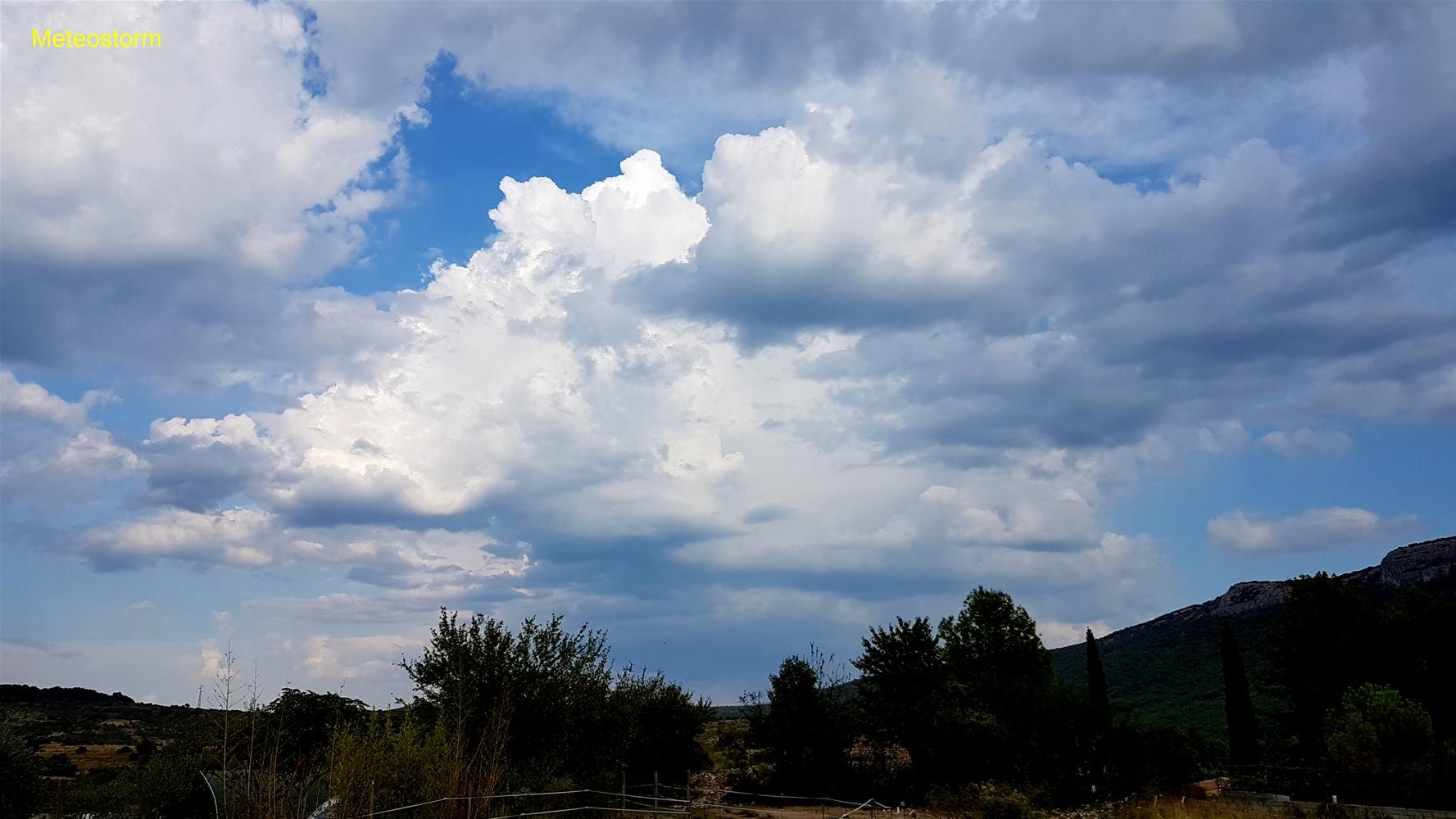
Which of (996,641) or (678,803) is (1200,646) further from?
(678,803)

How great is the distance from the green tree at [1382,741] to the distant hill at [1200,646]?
39327mm

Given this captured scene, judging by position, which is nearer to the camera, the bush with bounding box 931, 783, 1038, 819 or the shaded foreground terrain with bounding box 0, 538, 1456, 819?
the shaded foreground terrain with bounding box 0, 538, 1456, 819

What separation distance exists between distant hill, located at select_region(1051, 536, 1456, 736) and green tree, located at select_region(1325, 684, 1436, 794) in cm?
3933

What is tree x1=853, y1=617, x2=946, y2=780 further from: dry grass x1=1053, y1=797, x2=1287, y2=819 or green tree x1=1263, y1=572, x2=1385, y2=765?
green tree x1=1263, y1=572, x2=1385, y2=765

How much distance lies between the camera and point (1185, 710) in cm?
8119

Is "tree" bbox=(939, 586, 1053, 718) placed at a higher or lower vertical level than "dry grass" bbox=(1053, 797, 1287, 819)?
higher

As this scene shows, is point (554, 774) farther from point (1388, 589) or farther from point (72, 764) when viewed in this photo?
point (1388, 589)

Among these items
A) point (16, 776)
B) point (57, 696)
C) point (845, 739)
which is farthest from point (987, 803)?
point (57, 696)

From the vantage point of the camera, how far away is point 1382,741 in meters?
32.3

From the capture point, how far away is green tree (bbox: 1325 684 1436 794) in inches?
1220

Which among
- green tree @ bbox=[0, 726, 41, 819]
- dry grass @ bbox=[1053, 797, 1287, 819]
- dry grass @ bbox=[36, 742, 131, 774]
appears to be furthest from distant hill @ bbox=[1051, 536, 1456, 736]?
green tree @ bbox=[0, 726, 41, 819]

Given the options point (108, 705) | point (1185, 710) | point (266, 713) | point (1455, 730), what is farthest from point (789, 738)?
point (108, 705)

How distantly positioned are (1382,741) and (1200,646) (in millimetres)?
87544

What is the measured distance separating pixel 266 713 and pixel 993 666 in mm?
31063
